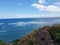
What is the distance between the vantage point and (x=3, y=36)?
250cm

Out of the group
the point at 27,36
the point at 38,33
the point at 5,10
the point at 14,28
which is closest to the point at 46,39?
the point at 38,33

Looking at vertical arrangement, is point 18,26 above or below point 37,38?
above

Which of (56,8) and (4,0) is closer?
(4,0)

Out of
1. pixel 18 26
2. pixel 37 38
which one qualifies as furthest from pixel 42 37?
pixel 18 26

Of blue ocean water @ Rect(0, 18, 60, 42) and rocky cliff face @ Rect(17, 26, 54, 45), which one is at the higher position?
blue ocean water @ Rect(0, 18, 60, 42)

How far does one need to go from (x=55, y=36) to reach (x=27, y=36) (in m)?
0.48

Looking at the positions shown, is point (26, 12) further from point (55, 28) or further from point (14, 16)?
point (55, 28)

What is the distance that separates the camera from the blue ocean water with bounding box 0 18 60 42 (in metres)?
2.52

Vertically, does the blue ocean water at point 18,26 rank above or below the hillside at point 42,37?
above

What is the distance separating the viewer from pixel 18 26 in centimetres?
259

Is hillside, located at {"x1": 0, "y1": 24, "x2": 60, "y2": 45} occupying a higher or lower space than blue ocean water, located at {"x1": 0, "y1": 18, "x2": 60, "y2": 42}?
lower

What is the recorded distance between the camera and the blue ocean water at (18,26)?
2.52m

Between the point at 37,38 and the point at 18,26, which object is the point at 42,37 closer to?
the point at 37,38

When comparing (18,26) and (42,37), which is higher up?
(18,26)
